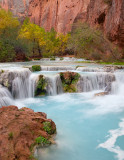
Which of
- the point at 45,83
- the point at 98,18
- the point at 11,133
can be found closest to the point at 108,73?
the point at 45,83

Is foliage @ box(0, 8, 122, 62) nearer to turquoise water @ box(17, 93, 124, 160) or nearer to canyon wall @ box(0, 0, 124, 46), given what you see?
canyon wall @ box(0, 0, 124, 46)

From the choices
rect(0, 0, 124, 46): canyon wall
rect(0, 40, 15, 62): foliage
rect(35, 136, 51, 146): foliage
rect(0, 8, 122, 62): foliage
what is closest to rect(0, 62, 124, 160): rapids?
rect(35, 136, 51, 146): foliage

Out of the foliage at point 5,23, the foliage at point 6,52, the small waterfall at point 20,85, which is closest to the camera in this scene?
the small waterfall at point 20,85

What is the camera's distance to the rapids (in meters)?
3.93

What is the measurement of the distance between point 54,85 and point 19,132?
6.16 metres

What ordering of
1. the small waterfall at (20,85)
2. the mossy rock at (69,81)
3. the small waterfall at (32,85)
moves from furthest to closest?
1. the mossy rock at (69,81)
2. the small waterfall at (32,85)
3. the small waterfall at (20,85)

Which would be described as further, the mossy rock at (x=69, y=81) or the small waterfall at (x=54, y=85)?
the mossy rock at (x=69, y=81)

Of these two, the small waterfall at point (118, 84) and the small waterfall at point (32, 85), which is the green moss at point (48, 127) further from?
the small waterfall at point (118, 84)

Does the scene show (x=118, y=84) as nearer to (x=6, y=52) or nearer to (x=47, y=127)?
(x=47, y=127)

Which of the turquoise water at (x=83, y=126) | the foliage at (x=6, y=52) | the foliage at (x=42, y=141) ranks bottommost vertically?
the turquoise water at (x=83, y=126)

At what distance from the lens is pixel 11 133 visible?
3631 millimetres

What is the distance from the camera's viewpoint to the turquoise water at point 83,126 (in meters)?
3.82

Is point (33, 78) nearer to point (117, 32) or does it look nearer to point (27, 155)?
point (27, 155)

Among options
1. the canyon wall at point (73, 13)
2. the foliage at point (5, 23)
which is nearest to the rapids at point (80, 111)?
the canyon wall at point (73, 13)
